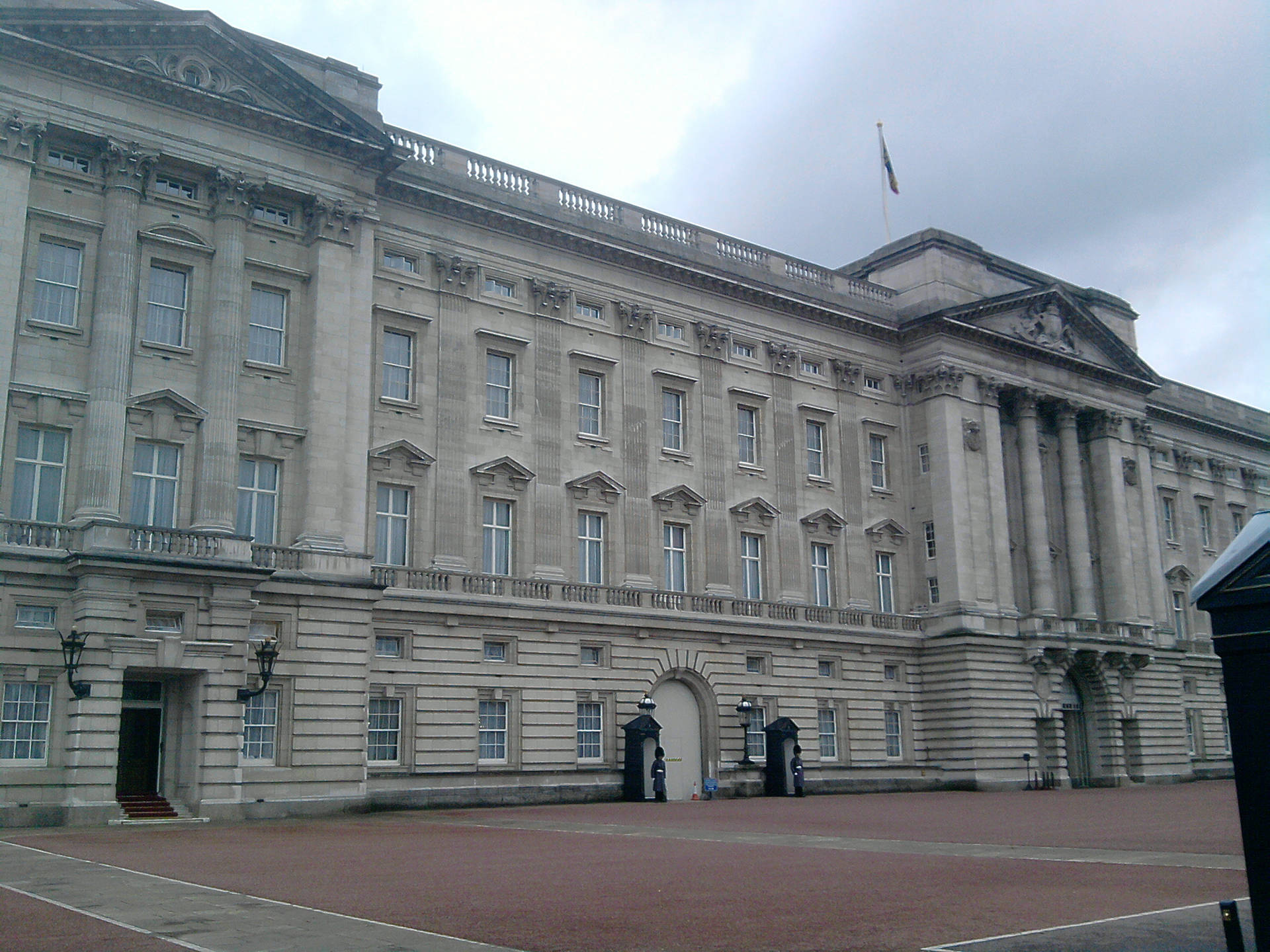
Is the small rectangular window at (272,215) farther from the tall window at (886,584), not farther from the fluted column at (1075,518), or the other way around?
the fluted column at (1075,518)

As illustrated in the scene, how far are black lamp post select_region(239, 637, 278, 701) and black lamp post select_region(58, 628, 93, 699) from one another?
400 centimetres

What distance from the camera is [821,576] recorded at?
5194 centimetres

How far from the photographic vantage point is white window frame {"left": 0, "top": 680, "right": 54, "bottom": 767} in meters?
29.3

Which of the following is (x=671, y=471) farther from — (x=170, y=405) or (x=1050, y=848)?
(x=1050, y=848)

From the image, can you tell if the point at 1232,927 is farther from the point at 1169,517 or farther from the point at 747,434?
the point at 1169,517

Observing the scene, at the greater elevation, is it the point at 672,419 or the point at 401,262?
the point at 401,262

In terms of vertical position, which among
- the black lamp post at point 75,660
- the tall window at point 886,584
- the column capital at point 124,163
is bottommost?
the black lamp post at point 75,660

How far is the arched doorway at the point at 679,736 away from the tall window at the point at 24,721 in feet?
70.6

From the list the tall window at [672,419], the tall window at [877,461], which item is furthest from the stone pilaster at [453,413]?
the tall window at [877,461]

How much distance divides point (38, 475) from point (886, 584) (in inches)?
1428

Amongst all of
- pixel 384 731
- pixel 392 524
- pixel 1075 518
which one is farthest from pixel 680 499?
pixel 1075 518

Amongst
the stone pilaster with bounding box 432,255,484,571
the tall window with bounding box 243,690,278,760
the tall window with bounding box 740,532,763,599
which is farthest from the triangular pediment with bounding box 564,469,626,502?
the tall window with bounding box 243,690,278,760

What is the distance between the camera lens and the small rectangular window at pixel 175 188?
3531 cm

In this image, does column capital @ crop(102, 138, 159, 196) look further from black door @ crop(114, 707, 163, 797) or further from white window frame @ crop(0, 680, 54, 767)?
black door @ crop(114, 707, 163, 797)
